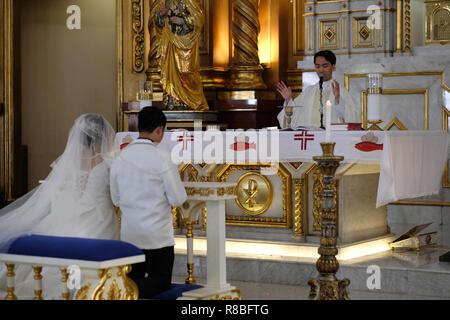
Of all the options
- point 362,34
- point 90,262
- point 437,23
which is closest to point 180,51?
point 362,34

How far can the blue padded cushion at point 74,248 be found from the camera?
347 centimetres

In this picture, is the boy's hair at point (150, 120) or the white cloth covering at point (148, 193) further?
the boy's hair at point (150, 120)

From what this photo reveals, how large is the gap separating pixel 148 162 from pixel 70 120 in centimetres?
718

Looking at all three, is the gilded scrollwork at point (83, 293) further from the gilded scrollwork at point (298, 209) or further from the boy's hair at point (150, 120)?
the gilded scrollwork at point (298, 209)

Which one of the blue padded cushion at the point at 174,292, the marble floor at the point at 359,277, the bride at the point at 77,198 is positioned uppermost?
the bride at the point at 77,198

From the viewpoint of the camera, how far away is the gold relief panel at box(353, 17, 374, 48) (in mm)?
8672

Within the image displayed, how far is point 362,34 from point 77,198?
494 centimetres

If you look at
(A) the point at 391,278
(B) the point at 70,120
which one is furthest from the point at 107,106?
(A) the point at 391,278

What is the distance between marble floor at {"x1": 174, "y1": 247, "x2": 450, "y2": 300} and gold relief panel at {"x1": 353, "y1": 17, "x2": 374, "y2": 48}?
2.71 m

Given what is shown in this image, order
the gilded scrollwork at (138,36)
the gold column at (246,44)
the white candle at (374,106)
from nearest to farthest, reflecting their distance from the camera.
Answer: the white candle at (374,106)
the gold column at (246,44)
the gilded scrollwork at (138,36)

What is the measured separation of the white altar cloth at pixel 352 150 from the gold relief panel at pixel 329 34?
224cm

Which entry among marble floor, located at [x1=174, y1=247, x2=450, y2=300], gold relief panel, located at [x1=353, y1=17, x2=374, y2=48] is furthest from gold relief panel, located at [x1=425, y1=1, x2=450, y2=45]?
marble floor, located at [x1=174, y1=247, x2=450, y2=300]

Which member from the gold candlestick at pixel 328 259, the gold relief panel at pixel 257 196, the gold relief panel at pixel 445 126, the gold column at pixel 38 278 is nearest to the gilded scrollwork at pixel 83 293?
the gold column at pixel 38 278

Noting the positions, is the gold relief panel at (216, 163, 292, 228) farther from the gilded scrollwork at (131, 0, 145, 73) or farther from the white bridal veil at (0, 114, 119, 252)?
the gilded scrollwork at (131, 0, 145, 73)
